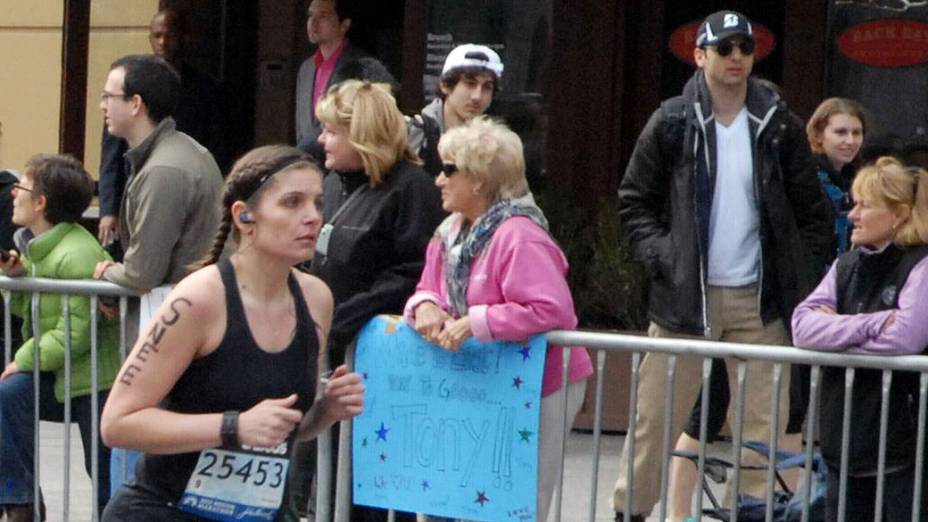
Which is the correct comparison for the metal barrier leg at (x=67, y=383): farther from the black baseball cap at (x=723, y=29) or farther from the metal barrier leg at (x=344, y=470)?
the black baseball cap at (x=723, y=29)

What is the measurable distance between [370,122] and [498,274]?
2.51ft

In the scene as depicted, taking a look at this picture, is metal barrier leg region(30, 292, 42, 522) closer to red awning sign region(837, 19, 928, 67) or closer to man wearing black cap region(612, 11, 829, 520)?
man wearing black cap region(612, 11, 829, 520)

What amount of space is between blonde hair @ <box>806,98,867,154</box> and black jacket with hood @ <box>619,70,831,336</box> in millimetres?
1230

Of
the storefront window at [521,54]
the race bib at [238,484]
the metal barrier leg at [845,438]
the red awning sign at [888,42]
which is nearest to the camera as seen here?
the race bib at [238,484]

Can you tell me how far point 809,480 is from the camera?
20.4 feet

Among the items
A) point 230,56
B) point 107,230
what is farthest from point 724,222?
point 230,56

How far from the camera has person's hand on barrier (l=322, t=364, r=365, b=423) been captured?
4.80m

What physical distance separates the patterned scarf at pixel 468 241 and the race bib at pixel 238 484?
1.65m

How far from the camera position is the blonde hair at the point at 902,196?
629 centimetres

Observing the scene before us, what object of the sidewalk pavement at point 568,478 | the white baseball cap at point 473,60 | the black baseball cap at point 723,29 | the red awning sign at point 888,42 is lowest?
the sidewalk pavement at point 568,478

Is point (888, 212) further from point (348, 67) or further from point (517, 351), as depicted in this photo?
point (348, 67)

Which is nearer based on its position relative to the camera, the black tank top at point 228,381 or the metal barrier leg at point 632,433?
the black tank top at point 228,381

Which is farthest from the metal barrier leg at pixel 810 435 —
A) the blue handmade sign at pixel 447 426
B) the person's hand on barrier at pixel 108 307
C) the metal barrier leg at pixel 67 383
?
the metal barrier leg at pixel 67 383

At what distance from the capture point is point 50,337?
7.12 m
